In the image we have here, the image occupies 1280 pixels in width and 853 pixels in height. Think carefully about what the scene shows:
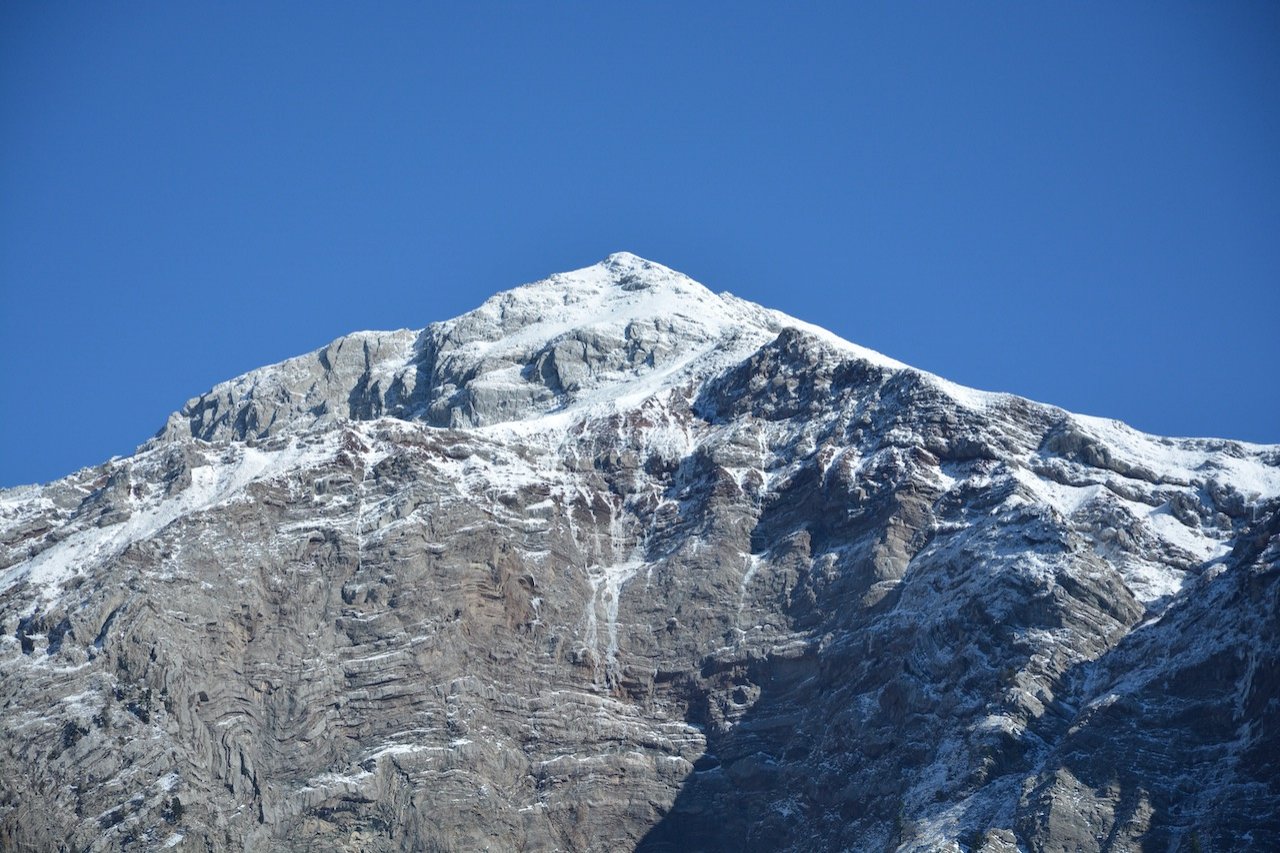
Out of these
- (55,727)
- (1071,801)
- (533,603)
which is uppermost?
(533,603)

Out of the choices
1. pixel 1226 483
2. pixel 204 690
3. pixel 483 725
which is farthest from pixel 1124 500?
pixel 204 690

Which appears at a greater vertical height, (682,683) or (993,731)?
(682,683)

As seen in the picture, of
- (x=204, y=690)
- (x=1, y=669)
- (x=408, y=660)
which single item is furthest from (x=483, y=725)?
(x=1, y=669)

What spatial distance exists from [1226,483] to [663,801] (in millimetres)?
50490

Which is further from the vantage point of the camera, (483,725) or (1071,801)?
(483,725)

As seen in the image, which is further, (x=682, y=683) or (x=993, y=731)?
(x=682, y=683)

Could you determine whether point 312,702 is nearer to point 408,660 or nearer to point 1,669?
point 408,660

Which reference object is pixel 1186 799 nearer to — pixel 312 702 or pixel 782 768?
pixel 782 768

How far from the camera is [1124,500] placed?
639 feet

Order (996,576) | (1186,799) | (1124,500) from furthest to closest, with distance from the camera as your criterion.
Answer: (1124,500) < (996,576) < (1186,799)

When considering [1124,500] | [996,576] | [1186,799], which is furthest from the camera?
[1124,500]

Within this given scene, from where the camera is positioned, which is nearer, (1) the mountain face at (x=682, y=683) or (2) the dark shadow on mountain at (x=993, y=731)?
(2) the dark shadow on mountain at (x=993, y=731)

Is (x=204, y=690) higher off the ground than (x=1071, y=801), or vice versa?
(x=204, y=690)

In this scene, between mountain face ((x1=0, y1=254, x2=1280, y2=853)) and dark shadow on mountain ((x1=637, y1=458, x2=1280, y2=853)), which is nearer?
dark shadow on mountain ((x1=637, y1=458, x2=1280, y2=853))
